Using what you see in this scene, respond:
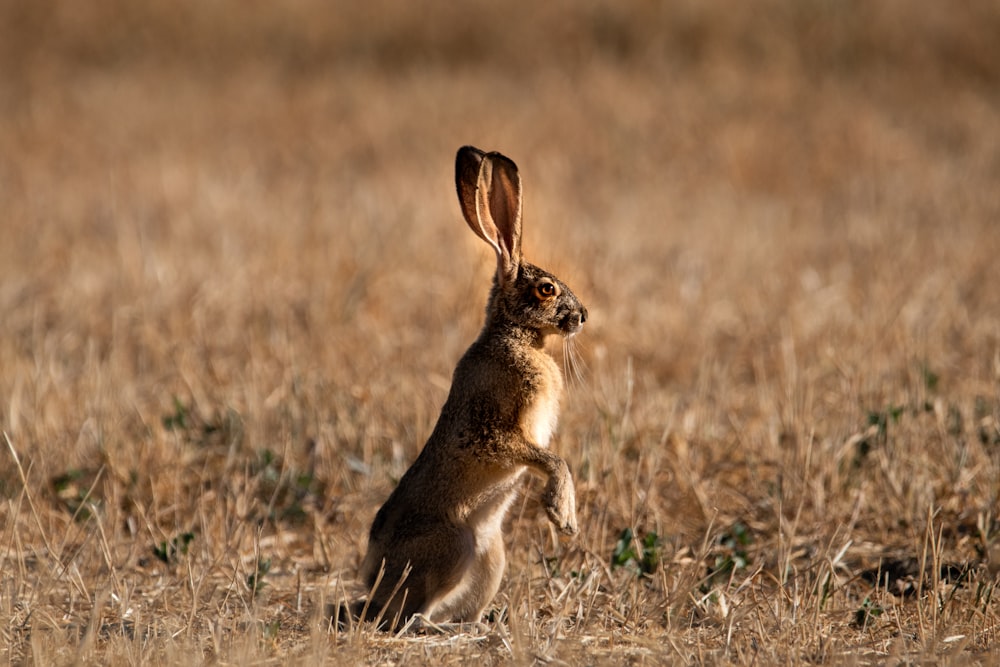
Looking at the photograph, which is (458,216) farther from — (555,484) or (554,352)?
(555,484)

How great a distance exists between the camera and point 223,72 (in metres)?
18.0

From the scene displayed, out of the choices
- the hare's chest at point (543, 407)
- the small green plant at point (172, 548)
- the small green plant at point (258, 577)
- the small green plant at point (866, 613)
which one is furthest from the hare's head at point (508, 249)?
the small green plant at point (172, 548)

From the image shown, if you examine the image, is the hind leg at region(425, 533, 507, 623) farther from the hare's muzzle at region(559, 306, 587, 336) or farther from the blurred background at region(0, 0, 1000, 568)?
the blurred background at region(0, 0, 1000, 568)

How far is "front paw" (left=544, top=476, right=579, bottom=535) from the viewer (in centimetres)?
338

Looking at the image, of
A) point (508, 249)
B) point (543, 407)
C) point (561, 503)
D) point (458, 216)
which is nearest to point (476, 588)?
point (561, 503)

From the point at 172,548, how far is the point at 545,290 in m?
1.69

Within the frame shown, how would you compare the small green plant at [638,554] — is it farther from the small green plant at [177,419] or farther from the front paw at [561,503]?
the small green plant at [177,419]

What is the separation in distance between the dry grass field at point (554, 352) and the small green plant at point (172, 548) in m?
0.02

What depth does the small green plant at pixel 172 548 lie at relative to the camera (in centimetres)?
422

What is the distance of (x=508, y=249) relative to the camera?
11.9 ft

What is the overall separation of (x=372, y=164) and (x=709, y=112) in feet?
14.0

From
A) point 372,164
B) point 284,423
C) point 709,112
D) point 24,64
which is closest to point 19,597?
point 284,423

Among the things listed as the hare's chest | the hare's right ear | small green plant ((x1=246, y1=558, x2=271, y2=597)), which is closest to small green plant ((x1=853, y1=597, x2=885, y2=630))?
the hare's chest

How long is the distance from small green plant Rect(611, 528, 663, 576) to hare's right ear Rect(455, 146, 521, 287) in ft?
3.66
